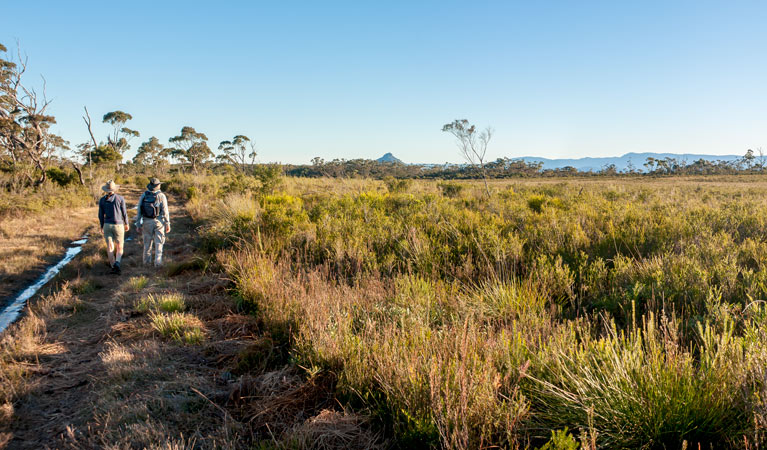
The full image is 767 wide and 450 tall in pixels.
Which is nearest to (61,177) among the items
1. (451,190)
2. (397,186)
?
(397,186)

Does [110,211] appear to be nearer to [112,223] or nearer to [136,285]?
[112,223]

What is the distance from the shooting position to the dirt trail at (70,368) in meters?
2.72

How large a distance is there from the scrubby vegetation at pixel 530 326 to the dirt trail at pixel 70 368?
161cm

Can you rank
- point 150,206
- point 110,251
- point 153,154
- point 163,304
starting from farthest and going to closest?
point 153,154
point 150,206
point 110,251
point 163,304

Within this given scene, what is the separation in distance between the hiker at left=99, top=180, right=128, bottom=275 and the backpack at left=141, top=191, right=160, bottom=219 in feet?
1.75

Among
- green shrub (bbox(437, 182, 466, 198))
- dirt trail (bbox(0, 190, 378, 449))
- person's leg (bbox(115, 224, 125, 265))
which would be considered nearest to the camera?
dirt trail (bbox(0, 190, 378, 449))

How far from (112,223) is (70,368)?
211 inches

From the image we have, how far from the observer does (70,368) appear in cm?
366

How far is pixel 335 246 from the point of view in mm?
6332

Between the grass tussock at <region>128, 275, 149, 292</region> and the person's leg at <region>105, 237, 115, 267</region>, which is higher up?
the person's leg at <region>105, 237, 115, 267</region>

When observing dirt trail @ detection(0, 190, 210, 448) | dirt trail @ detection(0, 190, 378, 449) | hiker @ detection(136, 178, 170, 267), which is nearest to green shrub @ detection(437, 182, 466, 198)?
hiker @ detection(136, 178, 170, 267)

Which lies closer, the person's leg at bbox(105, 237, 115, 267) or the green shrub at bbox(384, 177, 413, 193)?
the person's leg at bbox(105, 237, 115, 267)

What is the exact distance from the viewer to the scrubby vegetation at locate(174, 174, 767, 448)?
76.6 inches

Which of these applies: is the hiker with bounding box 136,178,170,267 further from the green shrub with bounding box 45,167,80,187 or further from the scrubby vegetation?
the green shrub with bounding box 45,167,80,187
